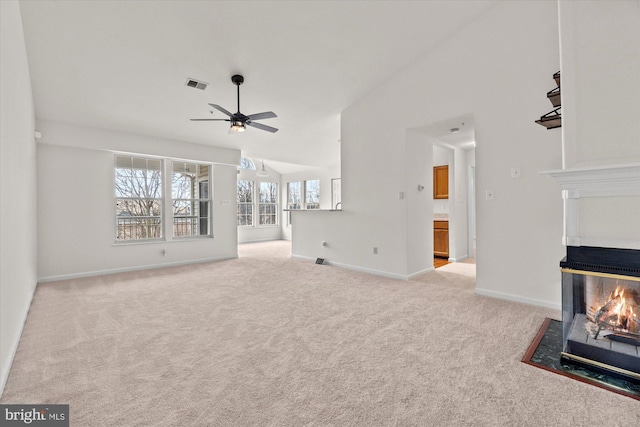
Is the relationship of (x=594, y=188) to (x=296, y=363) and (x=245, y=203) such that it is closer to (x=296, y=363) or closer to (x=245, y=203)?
(x=296, y=363)

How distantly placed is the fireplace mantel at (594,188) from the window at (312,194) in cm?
812

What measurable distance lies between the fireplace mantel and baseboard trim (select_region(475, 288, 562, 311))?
156cm

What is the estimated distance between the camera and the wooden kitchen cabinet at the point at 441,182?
19.4 ft

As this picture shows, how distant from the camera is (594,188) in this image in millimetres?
1883

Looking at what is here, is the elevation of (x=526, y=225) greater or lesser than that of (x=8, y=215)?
lesser

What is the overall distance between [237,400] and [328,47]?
391 cm

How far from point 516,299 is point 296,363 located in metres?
2.79

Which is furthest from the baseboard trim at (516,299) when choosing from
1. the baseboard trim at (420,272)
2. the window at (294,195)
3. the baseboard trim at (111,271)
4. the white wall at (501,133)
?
the window at (294,195)

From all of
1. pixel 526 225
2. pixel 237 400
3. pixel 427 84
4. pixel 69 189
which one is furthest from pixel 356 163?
pixel 69 189

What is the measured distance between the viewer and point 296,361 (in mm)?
2033

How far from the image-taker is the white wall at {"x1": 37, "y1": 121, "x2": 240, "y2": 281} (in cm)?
452

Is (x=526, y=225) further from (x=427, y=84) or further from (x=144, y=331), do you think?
(x=144, y=331)

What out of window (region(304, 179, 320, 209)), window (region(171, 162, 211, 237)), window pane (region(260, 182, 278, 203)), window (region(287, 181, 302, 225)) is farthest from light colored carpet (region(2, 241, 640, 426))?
window (region(287, 181, 302, 225))

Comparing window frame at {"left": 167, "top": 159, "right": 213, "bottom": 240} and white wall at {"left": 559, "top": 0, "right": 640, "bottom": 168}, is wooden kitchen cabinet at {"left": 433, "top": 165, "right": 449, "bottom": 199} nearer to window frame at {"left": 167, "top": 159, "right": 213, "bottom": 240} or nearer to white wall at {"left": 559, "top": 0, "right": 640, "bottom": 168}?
white wall at {"left": 559, "top": 0, "right": 640, "bottom": 168}
